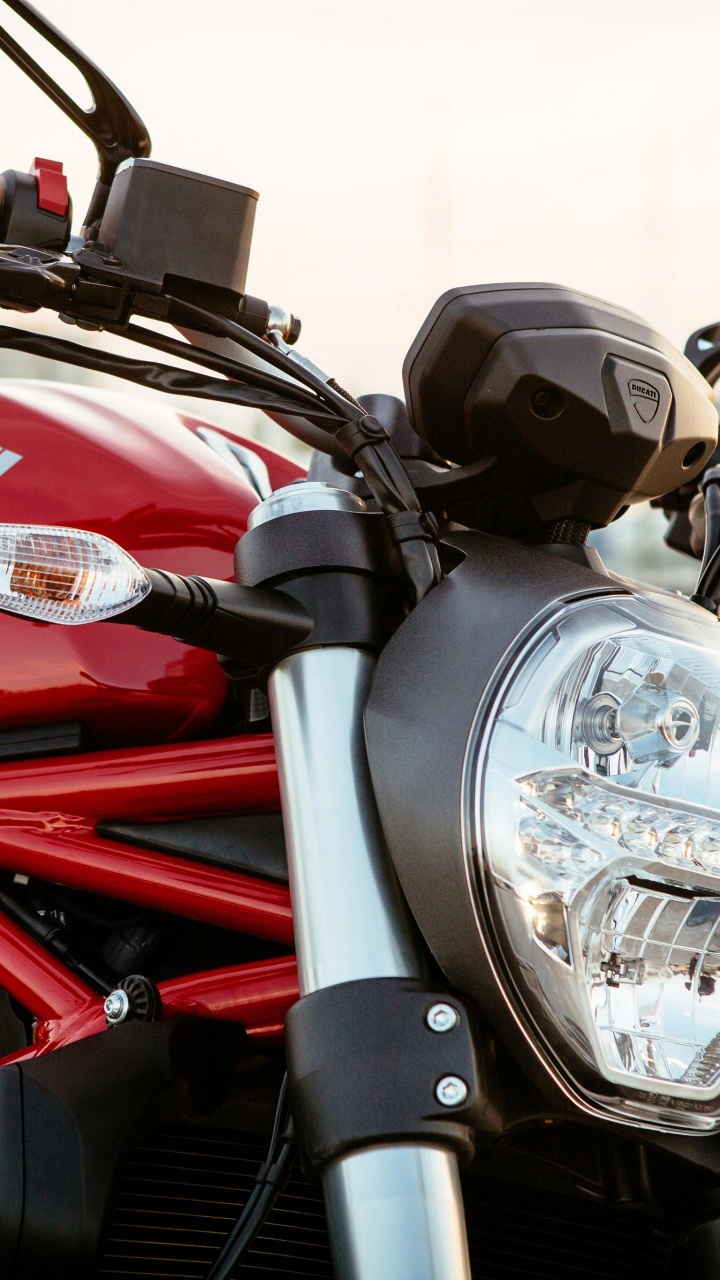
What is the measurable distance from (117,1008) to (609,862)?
1.32 ft

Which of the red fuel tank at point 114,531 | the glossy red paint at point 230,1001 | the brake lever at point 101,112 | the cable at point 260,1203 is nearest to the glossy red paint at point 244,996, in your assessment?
the glossy red paint at point 230,1001

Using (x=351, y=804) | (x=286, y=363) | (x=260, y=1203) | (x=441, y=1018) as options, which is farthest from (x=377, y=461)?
(x=260, y=1203)

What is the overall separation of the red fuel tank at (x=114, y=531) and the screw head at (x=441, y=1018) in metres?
0.46

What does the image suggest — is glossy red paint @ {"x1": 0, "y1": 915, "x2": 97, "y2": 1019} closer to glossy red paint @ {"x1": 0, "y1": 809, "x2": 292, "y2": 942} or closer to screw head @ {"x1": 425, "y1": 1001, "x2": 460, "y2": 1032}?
glossy red paint @ {"x1": 0, "y1": 809, "x2": 292, "y2": 942}

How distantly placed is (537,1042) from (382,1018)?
0.09m

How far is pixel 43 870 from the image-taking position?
41.2 inches

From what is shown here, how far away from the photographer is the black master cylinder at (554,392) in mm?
840

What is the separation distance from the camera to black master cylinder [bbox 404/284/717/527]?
33.1 inches

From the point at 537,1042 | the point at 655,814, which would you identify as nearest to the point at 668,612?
the point at 655,814

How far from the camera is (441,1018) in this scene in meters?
0.70

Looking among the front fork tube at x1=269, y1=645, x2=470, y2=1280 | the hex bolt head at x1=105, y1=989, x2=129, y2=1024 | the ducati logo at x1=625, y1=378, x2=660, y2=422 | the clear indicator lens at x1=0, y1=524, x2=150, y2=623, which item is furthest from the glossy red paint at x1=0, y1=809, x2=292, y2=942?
the ducati logo at x1=625, y1=378, x2=660, y2=422

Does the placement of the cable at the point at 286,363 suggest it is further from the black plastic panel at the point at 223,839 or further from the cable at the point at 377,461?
the black plastic panel at the point at 223,839

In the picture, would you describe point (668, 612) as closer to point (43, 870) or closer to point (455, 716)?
point (455, 716)

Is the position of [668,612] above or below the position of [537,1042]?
above
